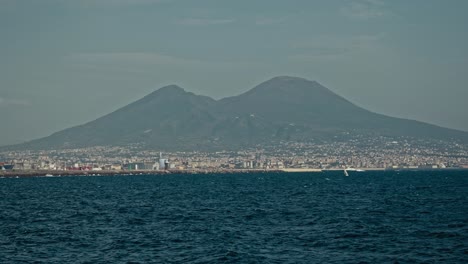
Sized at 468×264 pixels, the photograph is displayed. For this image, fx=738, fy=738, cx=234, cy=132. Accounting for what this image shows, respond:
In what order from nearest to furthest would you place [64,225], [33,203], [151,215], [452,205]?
[64,225] < [151,215] < [452,205] < [33,203]

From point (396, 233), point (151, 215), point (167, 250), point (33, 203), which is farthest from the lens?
point (33, 203)

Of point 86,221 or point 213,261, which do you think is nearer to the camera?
point 213,261

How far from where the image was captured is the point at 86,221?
5716 centimetres

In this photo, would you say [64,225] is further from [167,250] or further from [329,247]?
Answer: [329,247]

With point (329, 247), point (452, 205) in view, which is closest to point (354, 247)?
point (329, 247)

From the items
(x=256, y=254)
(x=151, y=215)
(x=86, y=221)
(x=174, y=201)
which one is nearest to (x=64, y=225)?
(x=86, y=221)

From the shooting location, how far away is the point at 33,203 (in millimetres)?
80188

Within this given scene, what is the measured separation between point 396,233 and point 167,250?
15839 mm

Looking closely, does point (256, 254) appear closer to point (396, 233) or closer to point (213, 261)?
point (213, 261)

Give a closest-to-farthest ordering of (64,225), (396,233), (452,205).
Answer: (396,233)
(64,225)
(452,205)

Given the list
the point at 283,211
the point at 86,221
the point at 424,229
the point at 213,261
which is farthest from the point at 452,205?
the point at 213,261

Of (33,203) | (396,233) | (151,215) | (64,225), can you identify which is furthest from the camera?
(33,203)

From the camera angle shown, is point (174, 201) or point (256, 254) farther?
point (174, 201)

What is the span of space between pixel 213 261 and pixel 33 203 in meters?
47.2
